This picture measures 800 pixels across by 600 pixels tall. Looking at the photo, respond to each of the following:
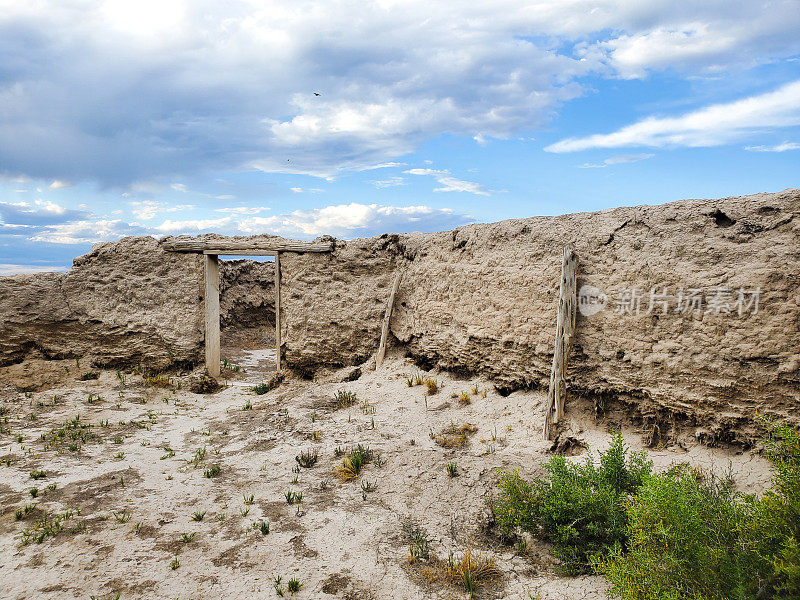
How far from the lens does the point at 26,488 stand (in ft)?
21.8

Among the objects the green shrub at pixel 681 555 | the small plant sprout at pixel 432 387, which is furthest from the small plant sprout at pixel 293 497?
the green shrub at pixel 681 555

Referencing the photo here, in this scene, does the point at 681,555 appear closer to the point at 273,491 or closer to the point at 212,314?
the point at 273,491

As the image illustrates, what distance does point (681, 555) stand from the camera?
3506 millimetres

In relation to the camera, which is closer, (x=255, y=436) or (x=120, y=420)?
(x=255, y=436)

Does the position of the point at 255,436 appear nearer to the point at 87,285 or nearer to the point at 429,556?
the point at 429,556

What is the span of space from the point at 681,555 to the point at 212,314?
1007cm

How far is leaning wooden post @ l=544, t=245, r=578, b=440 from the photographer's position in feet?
22.2

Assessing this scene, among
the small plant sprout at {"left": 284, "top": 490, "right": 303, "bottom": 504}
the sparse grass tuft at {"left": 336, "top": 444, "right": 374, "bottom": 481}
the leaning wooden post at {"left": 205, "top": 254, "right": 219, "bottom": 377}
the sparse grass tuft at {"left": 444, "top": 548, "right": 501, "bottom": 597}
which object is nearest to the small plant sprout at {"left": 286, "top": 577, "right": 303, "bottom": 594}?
the sparse grass tuft at {"left": 444, "top": 548, "right": 501, "bottom": 597}

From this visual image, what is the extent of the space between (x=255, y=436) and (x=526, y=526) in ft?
16.0

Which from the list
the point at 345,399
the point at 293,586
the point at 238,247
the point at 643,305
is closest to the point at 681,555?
the point at 293,586

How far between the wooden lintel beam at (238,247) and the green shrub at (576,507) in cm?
672

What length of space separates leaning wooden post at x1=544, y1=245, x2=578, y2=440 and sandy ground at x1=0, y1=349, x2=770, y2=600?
0.28 meters

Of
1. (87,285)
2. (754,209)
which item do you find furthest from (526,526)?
(87,285)

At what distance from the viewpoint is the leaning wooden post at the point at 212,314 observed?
1117 centimetres
